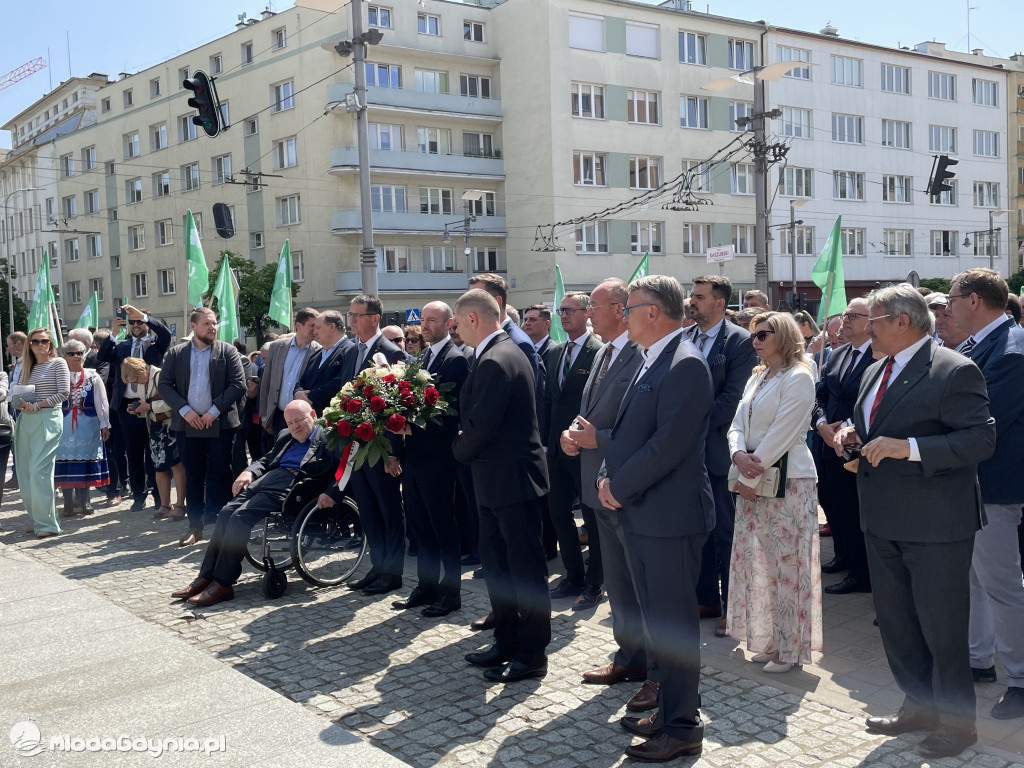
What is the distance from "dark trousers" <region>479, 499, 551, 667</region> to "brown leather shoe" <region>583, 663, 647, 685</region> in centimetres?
32

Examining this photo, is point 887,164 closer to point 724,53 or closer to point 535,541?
point 724,53

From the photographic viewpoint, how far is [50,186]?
201 ft

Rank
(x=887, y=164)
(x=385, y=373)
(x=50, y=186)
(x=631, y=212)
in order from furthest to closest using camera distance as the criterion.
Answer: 1. (x=50, y=186)
2. (x=887, y=164)
3. (x=631, y=212)
4. (x=385, y=373)

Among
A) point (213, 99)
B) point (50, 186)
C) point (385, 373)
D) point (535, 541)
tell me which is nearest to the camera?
point (535, 541)

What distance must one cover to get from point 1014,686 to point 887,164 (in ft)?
171

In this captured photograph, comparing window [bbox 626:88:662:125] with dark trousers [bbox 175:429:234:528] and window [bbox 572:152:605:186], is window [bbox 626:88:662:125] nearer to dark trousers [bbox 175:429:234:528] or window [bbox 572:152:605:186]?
window [bbox 572:152:605:186]

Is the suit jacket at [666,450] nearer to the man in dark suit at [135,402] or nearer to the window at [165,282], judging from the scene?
the man in dark suit at [135,402]

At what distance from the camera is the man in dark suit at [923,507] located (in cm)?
418

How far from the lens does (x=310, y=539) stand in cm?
730

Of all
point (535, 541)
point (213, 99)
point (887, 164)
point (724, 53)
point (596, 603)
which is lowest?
point (596, 603)

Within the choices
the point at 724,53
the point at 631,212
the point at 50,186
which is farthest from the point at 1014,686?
the point at 50,186

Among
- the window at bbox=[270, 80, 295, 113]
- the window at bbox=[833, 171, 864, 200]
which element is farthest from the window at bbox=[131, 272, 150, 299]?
the window at bbox=[833, 171, 864, 200]

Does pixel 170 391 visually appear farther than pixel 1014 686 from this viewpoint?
Yes

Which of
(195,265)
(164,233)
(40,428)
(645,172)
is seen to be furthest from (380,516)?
(164,233)
